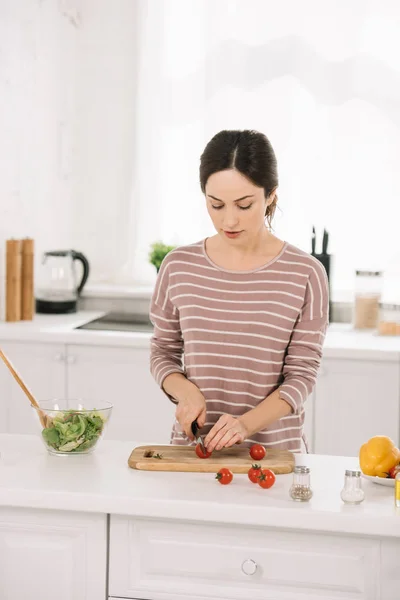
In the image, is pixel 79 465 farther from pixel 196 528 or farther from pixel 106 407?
pixel 196 528

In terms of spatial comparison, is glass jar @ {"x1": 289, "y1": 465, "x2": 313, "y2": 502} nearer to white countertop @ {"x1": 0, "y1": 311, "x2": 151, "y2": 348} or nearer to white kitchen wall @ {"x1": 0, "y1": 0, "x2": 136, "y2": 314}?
white countertop @ {"x1": 0, "y1": 311, "x2": 151, "y2": 348}

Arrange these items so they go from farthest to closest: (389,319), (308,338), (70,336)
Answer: (389,319), (70,336), (308,338)

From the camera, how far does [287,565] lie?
5.52ft

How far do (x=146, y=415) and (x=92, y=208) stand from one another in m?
1.18

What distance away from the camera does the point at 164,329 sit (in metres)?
2.18

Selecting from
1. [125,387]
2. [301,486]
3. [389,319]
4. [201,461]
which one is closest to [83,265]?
[125,387]

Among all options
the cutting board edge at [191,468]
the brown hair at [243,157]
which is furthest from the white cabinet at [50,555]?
the brown hair at [243,157]

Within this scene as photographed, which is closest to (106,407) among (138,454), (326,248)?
(138,454)

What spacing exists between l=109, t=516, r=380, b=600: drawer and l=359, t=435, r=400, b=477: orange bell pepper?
18cm

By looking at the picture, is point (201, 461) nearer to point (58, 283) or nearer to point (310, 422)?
point (310, 422)

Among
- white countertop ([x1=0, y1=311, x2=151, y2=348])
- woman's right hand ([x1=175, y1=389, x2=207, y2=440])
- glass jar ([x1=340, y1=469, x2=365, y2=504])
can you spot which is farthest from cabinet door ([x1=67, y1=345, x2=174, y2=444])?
glass jar ([x1=340, y1=469, x2=365, y2=504])

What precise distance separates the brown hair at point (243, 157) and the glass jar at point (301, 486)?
25.3 inches

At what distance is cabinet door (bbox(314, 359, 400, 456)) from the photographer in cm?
331

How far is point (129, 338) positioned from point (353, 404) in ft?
2.87
